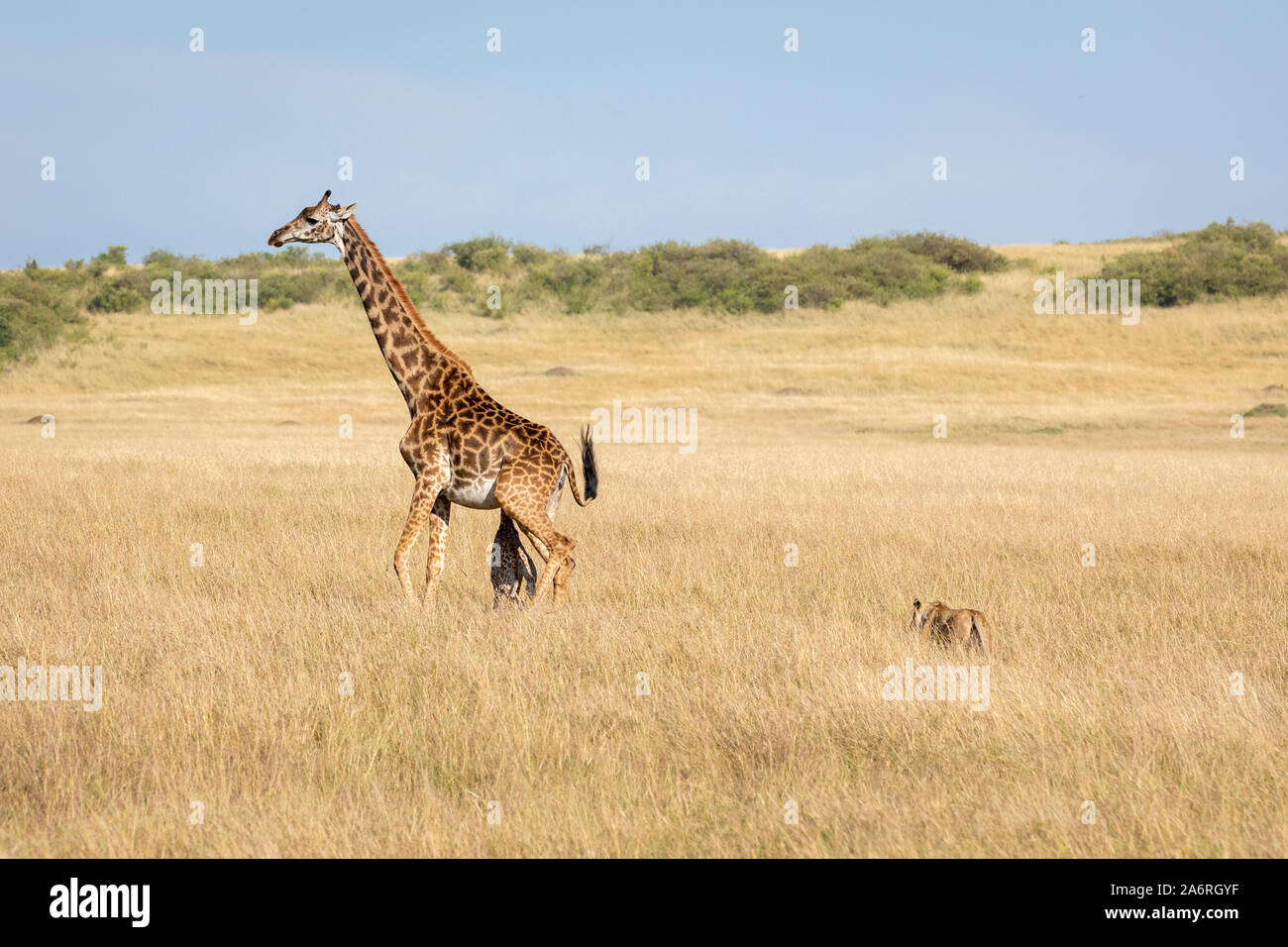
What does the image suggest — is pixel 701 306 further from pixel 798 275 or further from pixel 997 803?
pixel 997 803

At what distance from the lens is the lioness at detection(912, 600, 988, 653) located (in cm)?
726

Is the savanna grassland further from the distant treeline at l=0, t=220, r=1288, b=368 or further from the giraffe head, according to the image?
the distant treeline at l=0, t=220, r=1288, b=368

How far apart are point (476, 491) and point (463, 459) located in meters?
0.26

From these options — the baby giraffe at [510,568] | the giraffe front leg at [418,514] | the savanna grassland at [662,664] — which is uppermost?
the giraffe front leg at [418,514]

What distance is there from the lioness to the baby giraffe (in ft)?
9.80

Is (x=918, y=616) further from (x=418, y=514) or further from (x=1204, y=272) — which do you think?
(x=1204, y=272)

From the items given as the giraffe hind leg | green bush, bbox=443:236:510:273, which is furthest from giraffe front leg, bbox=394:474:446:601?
green bush, bbox=443:236:510:273

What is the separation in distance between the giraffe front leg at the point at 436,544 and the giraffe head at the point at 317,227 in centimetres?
225

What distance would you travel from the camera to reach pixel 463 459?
8453 millimetres

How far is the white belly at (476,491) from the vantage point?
27.7ft

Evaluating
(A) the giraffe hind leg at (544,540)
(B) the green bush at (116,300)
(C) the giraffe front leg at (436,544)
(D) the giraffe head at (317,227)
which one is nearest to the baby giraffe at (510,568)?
(A) the giraffe hind leg at (544,540)

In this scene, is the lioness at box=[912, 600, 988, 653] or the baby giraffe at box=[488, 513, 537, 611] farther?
the baby giraffe at box=[488, 513, 537, 611]

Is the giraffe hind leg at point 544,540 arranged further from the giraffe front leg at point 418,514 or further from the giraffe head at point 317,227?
the giraffe head at point 317,227

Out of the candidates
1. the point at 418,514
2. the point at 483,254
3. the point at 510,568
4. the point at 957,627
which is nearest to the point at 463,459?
the point at 418,514
